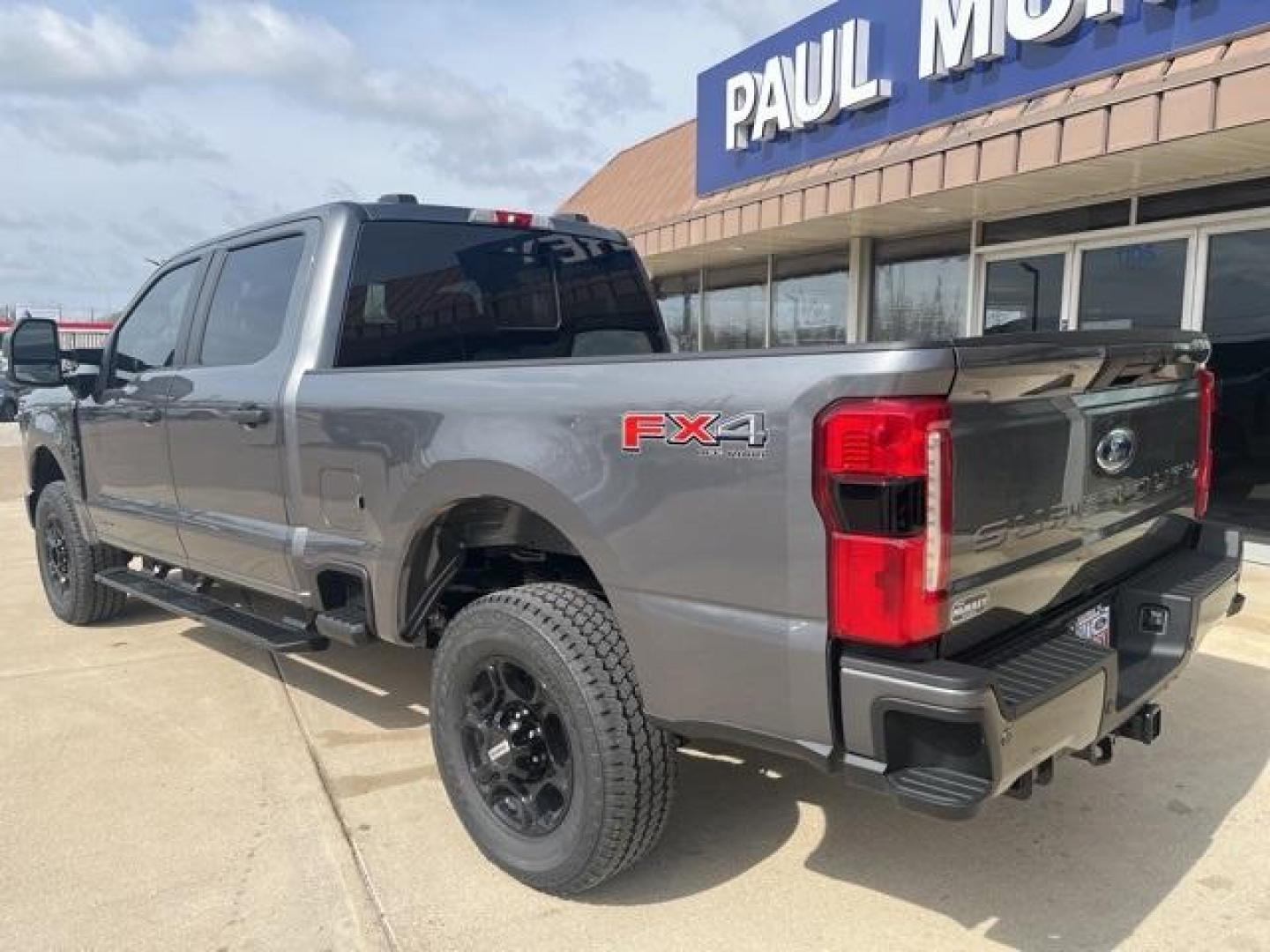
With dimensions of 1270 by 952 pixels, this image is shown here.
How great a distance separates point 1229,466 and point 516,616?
6630mm

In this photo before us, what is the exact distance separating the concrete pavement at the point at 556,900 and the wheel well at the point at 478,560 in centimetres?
73

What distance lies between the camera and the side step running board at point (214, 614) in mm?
3758

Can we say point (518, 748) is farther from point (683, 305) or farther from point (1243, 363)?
point (683, 305)

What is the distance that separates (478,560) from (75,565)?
3348 millimetres

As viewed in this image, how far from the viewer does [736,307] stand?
1241 cm

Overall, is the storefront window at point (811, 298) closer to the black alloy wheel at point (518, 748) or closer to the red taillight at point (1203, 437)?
the red taillight at point (1203, 437)

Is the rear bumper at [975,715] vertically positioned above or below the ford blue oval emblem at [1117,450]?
below

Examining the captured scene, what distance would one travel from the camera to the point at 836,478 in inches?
82.7

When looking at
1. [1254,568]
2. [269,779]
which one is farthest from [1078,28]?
[269,779]

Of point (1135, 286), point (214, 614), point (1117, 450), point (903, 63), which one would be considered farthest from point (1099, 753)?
point (903, 63)

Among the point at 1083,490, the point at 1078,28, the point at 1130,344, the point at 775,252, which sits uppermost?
the point at 1078,28

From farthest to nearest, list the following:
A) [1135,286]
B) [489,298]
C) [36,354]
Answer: [1135,286] < [36,354] < [489,298]

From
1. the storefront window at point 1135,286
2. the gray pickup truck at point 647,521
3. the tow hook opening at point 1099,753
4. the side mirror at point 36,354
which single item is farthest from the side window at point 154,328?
the storefront window at point 1135,286

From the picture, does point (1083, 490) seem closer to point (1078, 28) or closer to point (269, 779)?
point (269, 779)
